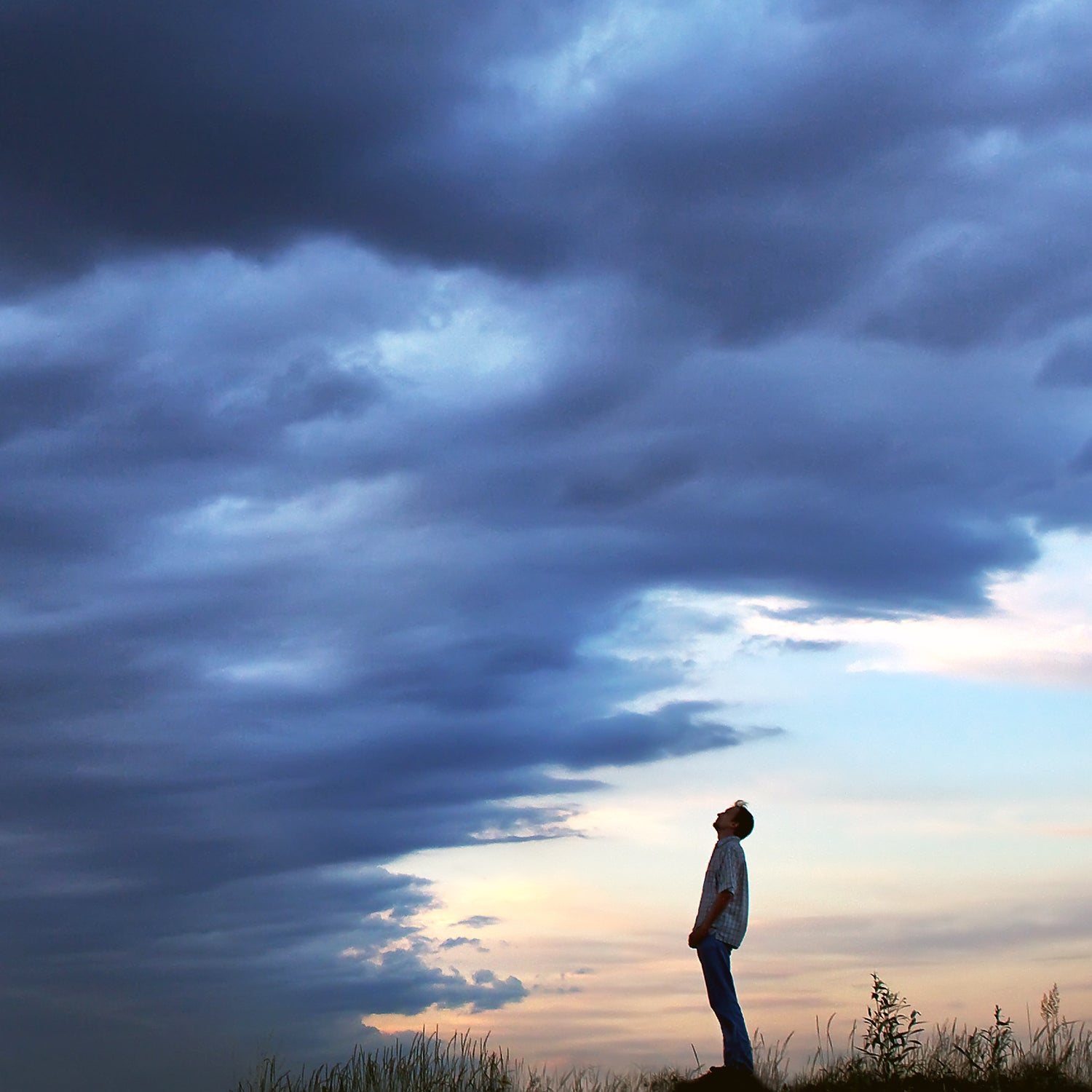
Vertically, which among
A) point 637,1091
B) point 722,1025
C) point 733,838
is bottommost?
point 637,1091

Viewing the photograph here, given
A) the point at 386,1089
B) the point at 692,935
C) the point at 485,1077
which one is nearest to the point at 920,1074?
the point at 692,935

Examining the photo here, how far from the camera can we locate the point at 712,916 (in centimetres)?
1372

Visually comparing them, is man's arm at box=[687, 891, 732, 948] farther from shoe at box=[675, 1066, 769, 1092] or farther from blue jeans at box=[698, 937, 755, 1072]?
shoe at box=[675, 1066, 769, 1092]

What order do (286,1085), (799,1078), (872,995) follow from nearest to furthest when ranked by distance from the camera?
(872,995)
(799,1078)
(286,1085)

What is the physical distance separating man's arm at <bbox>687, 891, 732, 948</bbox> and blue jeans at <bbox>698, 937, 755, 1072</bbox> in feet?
0.33

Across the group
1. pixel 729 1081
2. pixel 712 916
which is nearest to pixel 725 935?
pixel 712 916

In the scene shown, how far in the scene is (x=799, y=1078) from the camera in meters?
15.1

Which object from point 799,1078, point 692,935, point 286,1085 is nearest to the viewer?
point 692,935

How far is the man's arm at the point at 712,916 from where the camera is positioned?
539 inches

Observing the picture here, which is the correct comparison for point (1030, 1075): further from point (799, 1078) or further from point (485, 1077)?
point (485, 1077)

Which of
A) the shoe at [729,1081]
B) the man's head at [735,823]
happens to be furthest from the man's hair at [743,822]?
the shoe at [729,1081]

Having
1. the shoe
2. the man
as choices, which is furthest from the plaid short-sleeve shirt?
the shoe

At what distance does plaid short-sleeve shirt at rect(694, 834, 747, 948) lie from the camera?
13812 mm

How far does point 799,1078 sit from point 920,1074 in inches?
69.9
